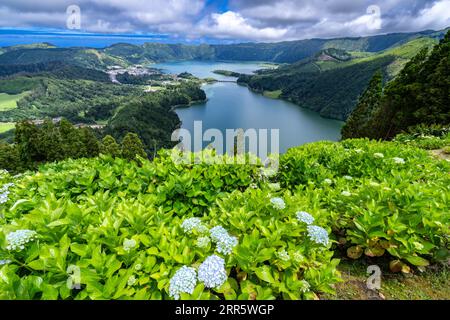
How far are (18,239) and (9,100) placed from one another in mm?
236018

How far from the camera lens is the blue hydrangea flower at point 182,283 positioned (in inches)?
67.5

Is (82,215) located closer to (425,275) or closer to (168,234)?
(168,234)

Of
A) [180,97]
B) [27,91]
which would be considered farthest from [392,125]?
[27,91]

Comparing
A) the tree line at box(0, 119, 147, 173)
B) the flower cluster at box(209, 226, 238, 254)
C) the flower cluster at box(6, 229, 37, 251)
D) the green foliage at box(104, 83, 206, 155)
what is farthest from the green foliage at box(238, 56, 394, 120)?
the flower cluster at box(6, 229, 37, 251)

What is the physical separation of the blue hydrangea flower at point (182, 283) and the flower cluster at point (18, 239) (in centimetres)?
117

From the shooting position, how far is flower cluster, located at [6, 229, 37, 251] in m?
1.90

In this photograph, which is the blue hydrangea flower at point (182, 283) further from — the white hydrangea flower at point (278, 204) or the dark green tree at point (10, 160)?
the dark green tree at point (10, 160)

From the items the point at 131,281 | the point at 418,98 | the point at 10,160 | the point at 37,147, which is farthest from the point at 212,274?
the point at 10,160

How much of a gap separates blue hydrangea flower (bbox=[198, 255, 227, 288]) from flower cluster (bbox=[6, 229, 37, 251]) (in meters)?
1.35

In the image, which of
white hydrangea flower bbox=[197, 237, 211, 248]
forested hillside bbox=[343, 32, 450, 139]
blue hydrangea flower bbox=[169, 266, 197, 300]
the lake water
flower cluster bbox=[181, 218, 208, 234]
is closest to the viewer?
blue hydrangea flower bbox=[169, 266, 197, 300]

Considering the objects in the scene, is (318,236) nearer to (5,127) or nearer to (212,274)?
(212,274)

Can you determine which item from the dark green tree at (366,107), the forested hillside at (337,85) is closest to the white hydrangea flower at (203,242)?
the dark green tree at (366,107)

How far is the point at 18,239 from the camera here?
1.93 meters

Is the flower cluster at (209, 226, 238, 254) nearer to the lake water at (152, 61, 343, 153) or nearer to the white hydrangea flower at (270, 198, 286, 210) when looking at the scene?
the white hydrangea flower at (270, 198, 286, 210)
